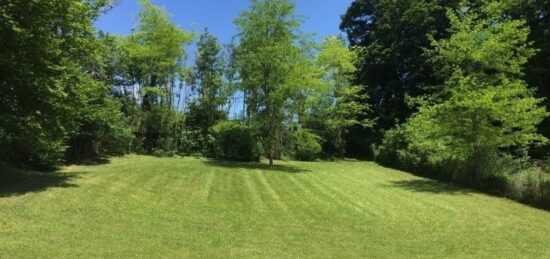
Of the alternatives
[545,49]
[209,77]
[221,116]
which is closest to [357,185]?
[545,49]

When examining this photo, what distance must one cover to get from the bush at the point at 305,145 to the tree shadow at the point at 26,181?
850 inches

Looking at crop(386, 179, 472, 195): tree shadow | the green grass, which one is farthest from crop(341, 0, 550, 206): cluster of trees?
the green grass

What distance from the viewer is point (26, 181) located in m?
17.0

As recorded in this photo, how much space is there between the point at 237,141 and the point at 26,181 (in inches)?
720

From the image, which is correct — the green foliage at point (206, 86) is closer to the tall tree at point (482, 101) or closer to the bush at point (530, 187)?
the tall tree at point (482, 101)

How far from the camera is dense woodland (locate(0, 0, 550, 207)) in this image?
16.8 meters

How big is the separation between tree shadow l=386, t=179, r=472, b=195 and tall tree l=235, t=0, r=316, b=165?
8913mm

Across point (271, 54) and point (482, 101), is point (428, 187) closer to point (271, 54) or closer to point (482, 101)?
point (482, 101)

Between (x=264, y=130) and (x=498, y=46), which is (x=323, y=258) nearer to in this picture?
(x=498, y=46)

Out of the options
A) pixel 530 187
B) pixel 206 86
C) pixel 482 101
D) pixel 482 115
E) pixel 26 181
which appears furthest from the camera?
pixel 206 86

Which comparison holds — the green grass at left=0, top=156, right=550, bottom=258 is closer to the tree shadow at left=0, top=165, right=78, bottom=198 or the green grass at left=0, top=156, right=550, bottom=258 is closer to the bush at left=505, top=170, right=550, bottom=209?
the tree shadow at left=0, top=165, right=78, bottom=198

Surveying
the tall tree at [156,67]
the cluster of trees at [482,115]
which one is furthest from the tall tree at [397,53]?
the tall tree at [156,67]

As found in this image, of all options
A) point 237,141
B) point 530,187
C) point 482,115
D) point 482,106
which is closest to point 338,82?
point 237,141

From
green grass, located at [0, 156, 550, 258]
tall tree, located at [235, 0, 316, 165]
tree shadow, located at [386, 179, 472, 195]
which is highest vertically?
tall tree, located at [235, 0, 316, 165]
